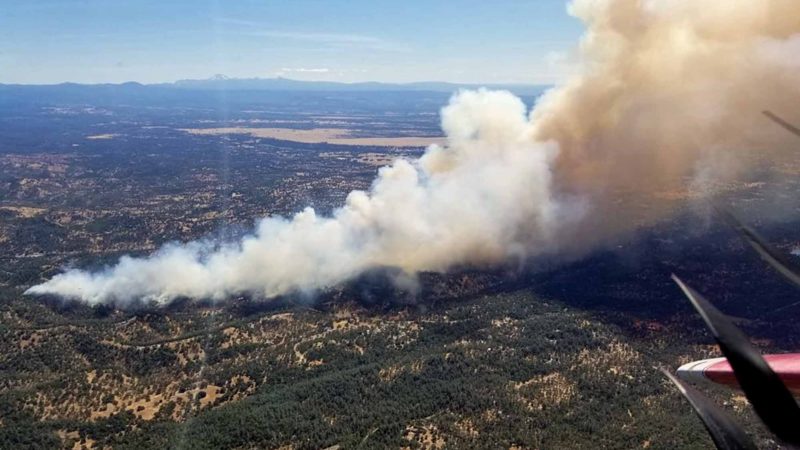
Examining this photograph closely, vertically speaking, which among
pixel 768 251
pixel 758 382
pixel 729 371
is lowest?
pixel 729 371

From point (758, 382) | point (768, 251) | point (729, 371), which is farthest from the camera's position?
point (729, 371)

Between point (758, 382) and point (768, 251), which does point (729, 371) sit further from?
point (758, 382)

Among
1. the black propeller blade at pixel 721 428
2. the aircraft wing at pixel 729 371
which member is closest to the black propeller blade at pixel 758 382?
the black propeller blade at pixel 721 428

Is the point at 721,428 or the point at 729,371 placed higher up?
the point at 721,428

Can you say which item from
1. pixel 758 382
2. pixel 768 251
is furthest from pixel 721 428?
pixel 768 251

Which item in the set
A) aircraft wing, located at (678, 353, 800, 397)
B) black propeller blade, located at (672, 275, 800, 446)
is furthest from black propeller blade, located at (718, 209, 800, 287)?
black propeller blade, located at (672, 275, 800, 446)

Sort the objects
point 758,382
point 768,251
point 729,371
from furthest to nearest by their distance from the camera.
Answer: point 729,371, point 768,251, point 758,382

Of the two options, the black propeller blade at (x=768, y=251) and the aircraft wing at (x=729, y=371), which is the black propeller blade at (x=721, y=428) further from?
the black propeller blade at (x=768, y=251)

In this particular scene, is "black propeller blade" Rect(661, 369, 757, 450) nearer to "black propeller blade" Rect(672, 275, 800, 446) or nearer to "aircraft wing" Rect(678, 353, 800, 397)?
"black propeller blade" Rect(672, 275, 800, 446)

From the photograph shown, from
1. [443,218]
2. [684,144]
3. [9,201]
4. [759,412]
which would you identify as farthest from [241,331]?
[9,201]
